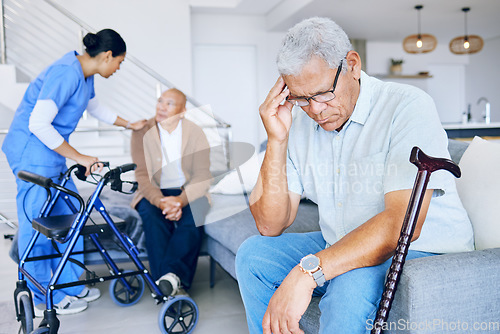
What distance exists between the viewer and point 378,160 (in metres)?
1.20

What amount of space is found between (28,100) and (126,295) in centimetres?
112

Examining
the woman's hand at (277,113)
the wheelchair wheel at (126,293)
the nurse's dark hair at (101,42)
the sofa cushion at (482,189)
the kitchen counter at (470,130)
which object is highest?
the nurse's dark hair at (101,42)

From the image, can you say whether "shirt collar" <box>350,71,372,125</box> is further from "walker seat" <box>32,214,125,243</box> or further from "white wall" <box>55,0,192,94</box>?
"white wall" <box>55,0,192,94</box>

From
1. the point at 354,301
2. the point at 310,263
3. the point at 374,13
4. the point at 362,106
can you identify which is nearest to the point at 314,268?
the point at 310,263

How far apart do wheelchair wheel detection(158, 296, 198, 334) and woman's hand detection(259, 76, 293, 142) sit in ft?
3.26

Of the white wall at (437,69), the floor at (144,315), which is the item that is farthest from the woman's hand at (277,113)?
the white wall at (437,69)

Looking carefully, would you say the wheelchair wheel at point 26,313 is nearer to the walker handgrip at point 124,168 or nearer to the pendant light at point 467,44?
the walker handgrip at point 124,168

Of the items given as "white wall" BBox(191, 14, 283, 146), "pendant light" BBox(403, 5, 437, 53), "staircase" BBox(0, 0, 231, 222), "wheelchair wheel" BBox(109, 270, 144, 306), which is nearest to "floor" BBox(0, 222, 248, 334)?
"wheelchair wheel" BBox(109, 270, 144, 306)

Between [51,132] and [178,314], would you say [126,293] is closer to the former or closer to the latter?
[178,314]

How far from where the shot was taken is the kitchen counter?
16.8 ft

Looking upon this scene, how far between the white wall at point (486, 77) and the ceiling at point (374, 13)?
4.91ft

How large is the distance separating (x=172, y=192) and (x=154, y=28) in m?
4.93

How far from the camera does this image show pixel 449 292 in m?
0.98

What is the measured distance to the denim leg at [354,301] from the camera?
990 mm
